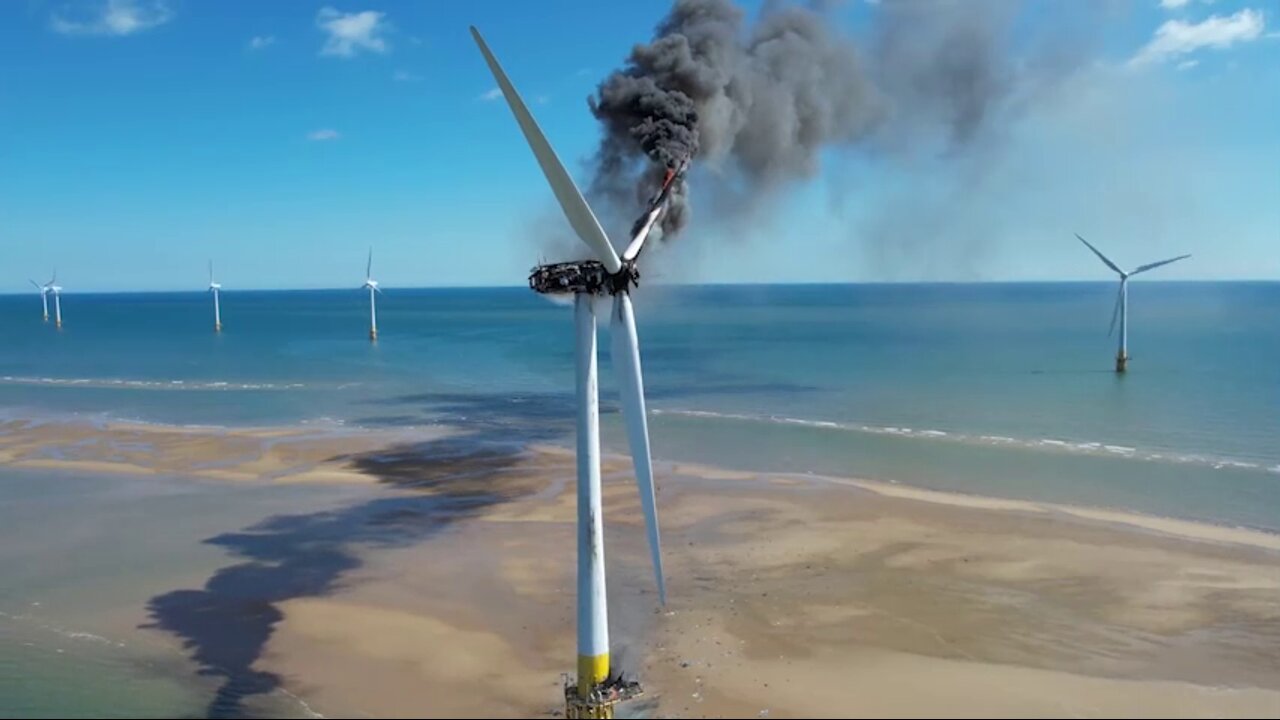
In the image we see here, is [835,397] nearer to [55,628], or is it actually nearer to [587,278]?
[55,628]

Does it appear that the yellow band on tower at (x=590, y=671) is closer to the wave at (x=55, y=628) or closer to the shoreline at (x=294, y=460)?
the wave at (x=55, y=628)

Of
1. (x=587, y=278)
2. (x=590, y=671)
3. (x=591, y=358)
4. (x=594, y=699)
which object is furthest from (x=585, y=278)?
(x=594, y=699)

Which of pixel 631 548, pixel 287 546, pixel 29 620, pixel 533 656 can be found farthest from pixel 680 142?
pixel 29 620

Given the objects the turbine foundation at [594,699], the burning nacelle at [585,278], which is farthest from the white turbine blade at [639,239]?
the turbine foundation at [594,699]

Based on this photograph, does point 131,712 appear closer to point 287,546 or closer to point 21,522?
point 287,546

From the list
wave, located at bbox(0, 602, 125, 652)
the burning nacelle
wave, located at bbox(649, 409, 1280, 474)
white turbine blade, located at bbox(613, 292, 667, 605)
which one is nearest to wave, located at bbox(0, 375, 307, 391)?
wave, located at bbox(649, 409, 1280, 474)

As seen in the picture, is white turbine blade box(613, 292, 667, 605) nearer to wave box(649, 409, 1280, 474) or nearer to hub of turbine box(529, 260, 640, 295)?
hub of turbine box(529, 260, 640, 295)
